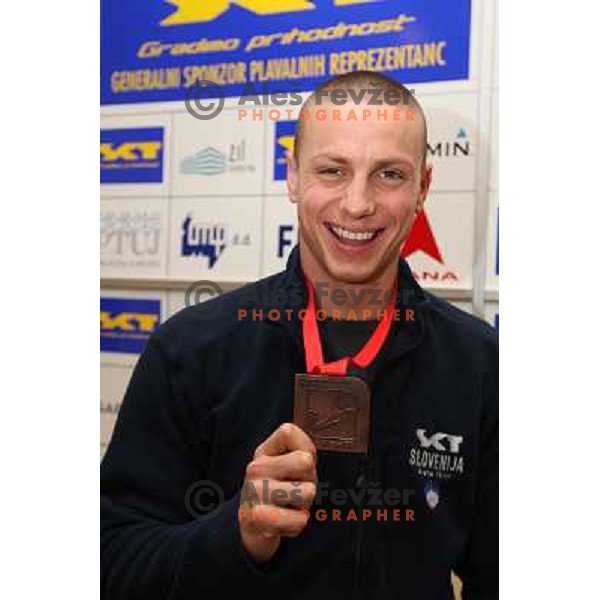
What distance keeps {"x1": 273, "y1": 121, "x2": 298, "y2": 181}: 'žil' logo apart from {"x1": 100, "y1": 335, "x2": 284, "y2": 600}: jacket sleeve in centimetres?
36

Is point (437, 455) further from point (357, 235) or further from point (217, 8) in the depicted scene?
point (217, 8)

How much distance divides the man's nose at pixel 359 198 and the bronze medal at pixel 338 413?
26 cm

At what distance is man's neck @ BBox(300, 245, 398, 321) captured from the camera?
1305 mm

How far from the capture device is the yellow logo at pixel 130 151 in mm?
1473

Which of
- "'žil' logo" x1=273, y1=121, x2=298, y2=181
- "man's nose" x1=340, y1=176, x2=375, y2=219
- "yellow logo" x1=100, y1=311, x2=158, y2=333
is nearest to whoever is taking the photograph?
"man's nose" x1=340, y1=176, x2=375, y2=219

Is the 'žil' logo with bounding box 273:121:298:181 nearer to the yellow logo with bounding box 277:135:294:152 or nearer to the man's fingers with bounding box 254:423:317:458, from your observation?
the yellow logo with bounding box 277:135:294:152

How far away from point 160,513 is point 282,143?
65 centimetres

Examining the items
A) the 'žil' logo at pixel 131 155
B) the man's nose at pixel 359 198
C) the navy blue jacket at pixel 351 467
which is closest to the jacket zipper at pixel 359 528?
the navy blue jacket at pixel 351 467

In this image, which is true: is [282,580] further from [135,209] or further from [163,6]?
[163,6]

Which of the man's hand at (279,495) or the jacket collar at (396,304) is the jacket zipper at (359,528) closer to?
the man's hand at (279,495)

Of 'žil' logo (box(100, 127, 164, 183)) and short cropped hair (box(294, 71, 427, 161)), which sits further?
'žil' logo (box(100, 127, 164, 183))

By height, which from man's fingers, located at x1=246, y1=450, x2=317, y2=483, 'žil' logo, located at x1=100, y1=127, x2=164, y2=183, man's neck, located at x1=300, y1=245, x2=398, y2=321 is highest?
'žil' logo, located at x1=100, y1=127, x2=164, y2=183

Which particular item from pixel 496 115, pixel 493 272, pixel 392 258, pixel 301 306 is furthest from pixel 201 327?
pixel 496 115

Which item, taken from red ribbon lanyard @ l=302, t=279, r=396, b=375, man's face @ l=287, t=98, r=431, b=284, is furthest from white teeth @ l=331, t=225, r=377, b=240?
red ribbon lanyard @ l=302, t=279, r=396, b=375
